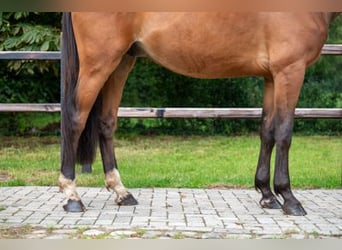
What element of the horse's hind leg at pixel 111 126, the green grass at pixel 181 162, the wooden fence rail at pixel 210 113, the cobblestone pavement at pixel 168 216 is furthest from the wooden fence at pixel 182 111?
the horse's hind leg at pixel 111 126

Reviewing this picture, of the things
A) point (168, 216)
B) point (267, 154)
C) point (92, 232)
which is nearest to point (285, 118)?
point (267, 154)

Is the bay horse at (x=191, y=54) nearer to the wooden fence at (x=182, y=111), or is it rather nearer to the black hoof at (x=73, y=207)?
the black hoof at (x=73, y=207)

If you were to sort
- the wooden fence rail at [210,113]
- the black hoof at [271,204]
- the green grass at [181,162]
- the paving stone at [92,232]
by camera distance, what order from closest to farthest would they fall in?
1. the paving stone at [92,232]
2. the black hoof at [271,204]
3. the green grass at [181,162]
4. the wooden fence rail at [210,113]

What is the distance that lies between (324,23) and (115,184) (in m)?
2.06

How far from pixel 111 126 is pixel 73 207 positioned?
0.79 m

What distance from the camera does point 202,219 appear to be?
3.38 metres

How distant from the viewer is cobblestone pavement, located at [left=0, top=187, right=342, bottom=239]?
115 inches

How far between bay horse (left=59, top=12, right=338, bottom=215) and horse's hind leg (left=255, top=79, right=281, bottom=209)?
0.19 ft

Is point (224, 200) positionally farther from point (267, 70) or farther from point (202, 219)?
point (267, 70)

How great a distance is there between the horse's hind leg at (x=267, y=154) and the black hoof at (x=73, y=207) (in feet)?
4.64

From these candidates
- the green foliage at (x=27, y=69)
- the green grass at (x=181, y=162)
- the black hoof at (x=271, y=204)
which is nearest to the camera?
the black hoof at (x=271, y=204)

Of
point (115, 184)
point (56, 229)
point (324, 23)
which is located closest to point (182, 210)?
point (115, 184)

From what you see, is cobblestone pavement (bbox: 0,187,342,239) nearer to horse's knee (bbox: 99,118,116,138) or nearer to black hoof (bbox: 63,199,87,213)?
black hoof (bbox: 63,199,87,213)

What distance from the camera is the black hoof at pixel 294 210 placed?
3.59 metres
